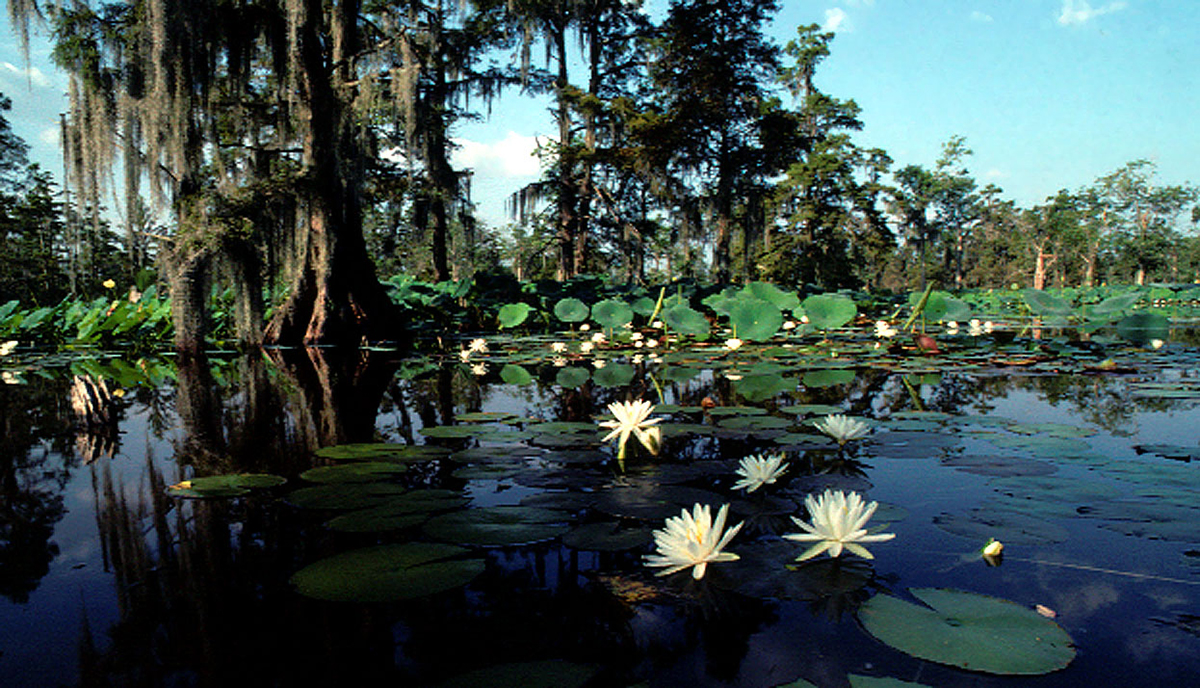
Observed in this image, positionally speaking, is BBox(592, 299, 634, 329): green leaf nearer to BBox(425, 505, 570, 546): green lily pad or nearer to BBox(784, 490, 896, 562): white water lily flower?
BBox(425, 505, 570, 546): green lily pad

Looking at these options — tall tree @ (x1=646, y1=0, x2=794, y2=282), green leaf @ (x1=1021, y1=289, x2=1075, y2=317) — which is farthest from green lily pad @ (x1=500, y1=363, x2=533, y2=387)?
tall tree @ (x1=646, y1=0, x2=794, y2=282)

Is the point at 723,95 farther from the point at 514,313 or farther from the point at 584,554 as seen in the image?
the point at 584,554

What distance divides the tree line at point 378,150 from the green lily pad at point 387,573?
5.32m

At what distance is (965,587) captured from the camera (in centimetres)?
83

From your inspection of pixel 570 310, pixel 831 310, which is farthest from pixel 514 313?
pixel 831 310

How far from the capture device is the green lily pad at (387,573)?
813 mm

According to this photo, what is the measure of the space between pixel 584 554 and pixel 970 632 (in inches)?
21.5

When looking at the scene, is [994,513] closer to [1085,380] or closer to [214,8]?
[1085,380]

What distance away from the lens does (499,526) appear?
1.08 metres

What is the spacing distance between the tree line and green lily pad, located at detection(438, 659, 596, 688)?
5.72m

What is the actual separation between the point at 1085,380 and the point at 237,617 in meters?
3.65

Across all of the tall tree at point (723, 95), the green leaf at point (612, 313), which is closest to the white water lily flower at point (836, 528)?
the green leaf at point (612, 313)

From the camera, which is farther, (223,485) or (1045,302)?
(1045,302)

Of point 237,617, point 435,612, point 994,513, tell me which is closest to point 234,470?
point 237,617
